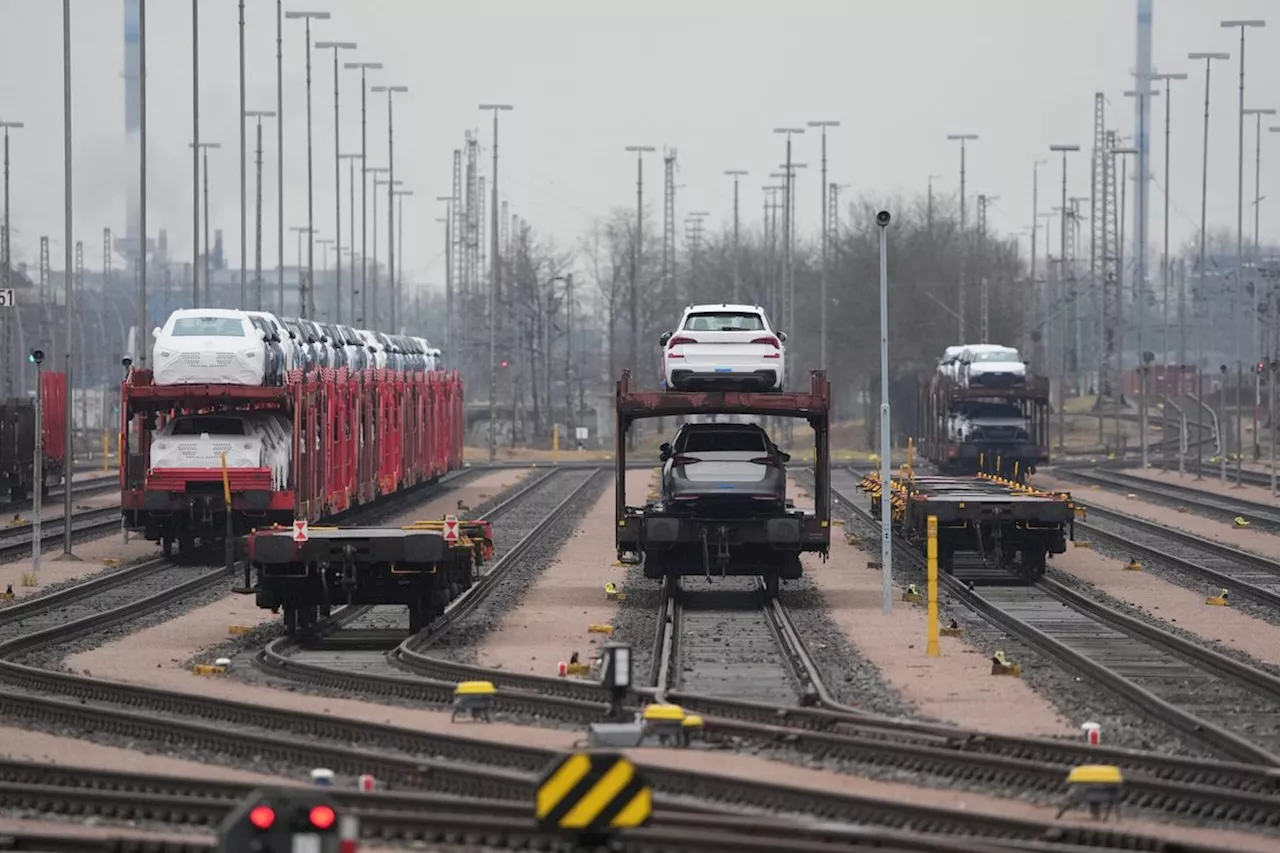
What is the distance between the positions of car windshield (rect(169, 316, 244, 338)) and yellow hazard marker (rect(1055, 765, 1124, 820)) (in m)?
27.5

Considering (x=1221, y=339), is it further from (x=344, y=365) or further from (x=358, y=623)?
(x=358, y=623)

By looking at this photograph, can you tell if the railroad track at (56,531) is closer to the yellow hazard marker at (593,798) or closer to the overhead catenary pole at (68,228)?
the overhead catenary pole at (68,228)

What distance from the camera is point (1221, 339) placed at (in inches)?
7682

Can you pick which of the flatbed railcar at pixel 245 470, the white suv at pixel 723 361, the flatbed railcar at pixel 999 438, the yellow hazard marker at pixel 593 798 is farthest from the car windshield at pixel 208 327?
the yellow hazard marker at pixel 593 798

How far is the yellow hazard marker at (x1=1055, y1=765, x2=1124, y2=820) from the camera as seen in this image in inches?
551

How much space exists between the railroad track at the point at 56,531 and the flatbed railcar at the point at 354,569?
15.6 meters

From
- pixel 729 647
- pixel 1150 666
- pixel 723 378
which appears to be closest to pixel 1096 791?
pixel 1150 666

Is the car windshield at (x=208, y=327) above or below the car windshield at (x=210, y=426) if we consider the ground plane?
above

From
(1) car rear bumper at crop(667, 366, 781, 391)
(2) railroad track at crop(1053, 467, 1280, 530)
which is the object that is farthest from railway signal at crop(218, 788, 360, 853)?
(2) railroad track at crop(1053, 467, 1280, 530)

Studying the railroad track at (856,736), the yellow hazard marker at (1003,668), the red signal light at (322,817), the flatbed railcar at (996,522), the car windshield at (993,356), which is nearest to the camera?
the red signal light at (322,817)

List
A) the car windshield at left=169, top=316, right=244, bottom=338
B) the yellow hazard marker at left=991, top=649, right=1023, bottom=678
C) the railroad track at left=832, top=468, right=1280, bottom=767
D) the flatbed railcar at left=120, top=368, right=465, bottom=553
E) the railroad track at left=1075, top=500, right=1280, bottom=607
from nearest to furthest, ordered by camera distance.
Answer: the railroad track at left=832, top=468, right=1280, bottom=767
the yellow hazard marker at left=991, top=649, right=1023, bottom=678
the railroad track at left=1075, top=500, right=1280, bottom=607
the flatbed railcar at left=120, top=368, right=465, bottom=553
the car windshield at left=169, top=316, right=244, bottom=338

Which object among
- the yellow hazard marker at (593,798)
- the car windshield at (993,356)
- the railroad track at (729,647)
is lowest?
the railroad track at (729,647)

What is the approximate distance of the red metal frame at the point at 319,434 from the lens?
128ft

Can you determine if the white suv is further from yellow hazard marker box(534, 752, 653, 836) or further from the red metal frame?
yellow hazard marker box(534, 752, 653, 836)
